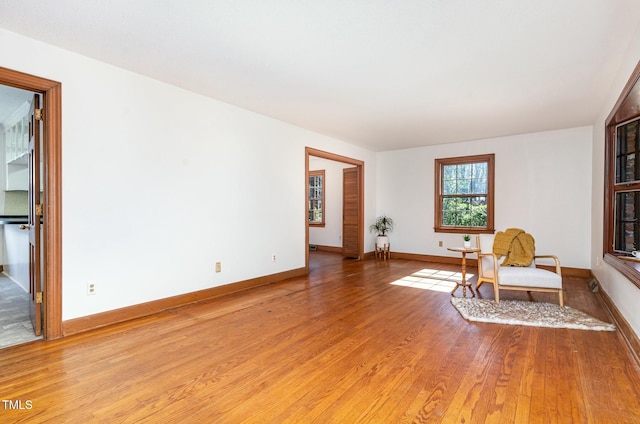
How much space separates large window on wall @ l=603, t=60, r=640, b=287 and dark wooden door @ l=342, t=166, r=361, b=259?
429 cm

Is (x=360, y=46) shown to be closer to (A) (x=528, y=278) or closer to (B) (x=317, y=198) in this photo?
(A) (x=528, y=278)

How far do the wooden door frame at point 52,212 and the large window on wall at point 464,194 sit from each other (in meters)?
6.33

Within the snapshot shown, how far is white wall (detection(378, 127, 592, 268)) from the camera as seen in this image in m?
5.67

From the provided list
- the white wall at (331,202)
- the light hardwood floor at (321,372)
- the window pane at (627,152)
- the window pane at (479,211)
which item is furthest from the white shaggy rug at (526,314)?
the white wall at (331,202)

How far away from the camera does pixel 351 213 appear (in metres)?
7.62

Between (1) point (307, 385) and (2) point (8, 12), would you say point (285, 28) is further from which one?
(1) point (307, 385)

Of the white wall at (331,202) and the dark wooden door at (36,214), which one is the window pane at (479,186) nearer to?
the white wall at (331,202)

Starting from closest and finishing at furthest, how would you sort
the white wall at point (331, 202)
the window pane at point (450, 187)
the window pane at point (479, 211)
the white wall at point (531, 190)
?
1. the white wall at point (531, 190)
2. the window pane at point (479, 211)
3. the window pane at point (450, 187)
4. the white wall at point (331, 202)

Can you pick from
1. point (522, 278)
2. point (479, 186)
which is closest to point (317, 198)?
point (479, 186)

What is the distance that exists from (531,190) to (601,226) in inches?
68.2

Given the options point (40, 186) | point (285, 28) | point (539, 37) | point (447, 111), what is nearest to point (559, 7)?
point (539, 37)

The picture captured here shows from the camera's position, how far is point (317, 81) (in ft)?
11.7

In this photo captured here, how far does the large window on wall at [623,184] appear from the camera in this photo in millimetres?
3330

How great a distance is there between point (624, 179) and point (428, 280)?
2.68 meters
